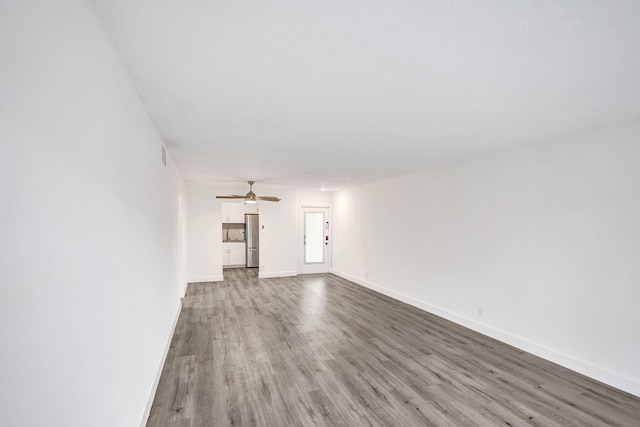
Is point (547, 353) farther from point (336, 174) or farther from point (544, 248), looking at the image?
point (336, 174)

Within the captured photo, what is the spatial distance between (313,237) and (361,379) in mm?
6229

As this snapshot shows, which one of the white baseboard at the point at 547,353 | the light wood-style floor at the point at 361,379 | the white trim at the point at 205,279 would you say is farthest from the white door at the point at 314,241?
the light wood-style floor at the point at 361,379

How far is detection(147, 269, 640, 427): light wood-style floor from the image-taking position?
2465 millimetres

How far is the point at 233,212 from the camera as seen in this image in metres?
10.2

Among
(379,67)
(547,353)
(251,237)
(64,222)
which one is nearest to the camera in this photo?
(64,222)

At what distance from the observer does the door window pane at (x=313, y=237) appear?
29.8ft

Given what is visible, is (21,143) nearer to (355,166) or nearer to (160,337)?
(160,337)

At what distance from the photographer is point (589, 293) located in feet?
10.3

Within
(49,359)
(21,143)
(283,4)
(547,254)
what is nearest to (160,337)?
(49,359)

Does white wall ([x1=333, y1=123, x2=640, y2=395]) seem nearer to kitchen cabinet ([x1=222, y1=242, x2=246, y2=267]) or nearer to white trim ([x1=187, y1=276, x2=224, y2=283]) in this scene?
white trim ([x1=187, y1=276, x2=224, y2=283])

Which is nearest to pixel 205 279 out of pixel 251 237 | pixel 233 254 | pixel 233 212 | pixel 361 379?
pixel 233 254

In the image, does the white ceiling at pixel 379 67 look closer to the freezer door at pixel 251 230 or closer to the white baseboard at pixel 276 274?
the white baseboard at pixel 276 274

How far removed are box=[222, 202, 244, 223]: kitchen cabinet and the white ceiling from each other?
6909 millimetres

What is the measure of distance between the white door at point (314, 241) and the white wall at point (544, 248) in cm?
384
